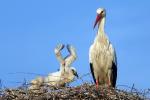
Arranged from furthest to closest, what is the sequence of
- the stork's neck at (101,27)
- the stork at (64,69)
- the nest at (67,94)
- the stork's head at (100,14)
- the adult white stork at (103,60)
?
the stork's head at (100,14) → the stork at (64,69) → the stork's neck at (101,27) → the adult white stork at (103,60) → the nest at (67,94)

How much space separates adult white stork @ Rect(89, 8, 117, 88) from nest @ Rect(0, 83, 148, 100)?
2.91 metres

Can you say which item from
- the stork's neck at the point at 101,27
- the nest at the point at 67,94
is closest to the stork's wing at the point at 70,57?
the stork's neck at the point at 101,27

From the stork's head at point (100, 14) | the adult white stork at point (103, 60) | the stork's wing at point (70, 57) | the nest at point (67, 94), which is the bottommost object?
the nest at point (67, 94)

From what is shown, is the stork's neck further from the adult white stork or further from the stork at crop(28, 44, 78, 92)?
the stork at crop(28, 44, 78, 92)

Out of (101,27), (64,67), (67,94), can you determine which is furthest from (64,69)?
(67,94)

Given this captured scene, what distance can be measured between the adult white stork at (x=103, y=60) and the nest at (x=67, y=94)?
291cm

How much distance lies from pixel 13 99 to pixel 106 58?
11.7 feet

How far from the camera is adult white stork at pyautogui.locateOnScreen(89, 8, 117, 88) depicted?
15586 mm

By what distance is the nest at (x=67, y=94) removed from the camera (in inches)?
486

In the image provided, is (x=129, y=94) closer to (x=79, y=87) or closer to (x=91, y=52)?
(x=79, y=87)

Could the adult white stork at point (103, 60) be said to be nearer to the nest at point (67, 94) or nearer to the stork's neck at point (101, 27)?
the stork's neck at point (101, 27)

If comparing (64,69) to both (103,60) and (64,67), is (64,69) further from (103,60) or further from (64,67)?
(103,60)

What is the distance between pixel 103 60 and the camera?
15672 mm

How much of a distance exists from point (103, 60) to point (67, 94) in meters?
3.35
